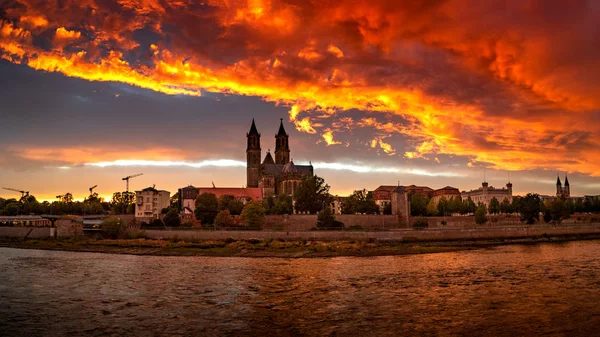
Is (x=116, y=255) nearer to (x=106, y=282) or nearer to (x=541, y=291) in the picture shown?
(x=106, y=282)

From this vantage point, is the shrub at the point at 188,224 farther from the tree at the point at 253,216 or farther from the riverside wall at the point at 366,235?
the riverside wall at the point at 366,235

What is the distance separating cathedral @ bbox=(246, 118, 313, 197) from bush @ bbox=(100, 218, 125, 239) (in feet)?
194

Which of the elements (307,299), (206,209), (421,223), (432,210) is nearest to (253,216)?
(206,209)

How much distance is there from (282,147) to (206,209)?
65.3 meters

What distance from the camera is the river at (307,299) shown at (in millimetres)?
21172

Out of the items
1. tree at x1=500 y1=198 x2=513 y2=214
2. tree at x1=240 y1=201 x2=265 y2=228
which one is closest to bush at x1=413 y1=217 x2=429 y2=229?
tree at x1=240 y1=201 x2=265 y2=228

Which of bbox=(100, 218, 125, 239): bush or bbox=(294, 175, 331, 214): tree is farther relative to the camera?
bbox=(294, 175, 331, 214): tree

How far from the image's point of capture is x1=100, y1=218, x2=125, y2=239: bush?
259ft

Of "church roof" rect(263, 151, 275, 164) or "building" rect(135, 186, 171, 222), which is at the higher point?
"church roof" rect(263, 151, 275, 164)

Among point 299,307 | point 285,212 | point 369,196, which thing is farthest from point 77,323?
point 369,196

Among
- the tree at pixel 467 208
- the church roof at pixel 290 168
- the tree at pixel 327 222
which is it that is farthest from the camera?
the church roof at pixel 290 168

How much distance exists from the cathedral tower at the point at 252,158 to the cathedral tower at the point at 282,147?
614 cm

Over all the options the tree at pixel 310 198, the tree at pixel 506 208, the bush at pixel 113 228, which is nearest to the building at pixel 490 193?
the tree at pixel 506 208

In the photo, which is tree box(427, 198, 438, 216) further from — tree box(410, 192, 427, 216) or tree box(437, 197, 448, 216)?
tree box(410, 192, 427, 216)
